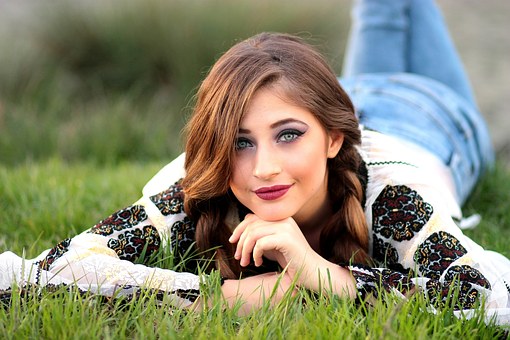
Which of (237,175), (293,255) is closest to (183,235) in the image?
(237,175)

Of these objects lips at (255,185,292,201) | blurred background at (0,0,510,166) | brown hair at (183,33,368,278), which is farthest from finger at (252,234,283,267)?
blurred background at (0,0,510,166)

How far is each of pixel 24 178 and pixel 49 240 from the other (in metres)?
1.15

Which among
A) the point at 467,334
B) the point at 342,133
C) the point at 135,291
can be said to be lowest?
the point at 467,334

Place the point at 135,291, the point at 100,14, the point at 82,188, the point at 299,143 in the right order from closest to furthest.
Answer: the point at 135,291, the point at 299,143, the point at 82,188, the point at 100,14

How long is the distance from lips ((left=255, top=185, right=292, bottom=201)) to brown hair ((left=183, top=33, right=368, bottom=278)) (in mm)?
120

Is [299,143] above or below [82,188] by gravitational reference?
above

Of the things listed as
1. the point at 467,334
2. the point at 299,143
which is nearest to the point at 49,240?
the point at 299,143

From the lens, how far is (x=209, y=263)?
2354 mm

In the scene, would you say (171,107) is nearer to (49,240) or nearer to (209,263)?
(49,240)

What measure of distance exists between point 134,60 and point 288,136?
5.33 metres

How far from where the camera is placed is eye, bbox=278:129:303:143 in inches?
87.5

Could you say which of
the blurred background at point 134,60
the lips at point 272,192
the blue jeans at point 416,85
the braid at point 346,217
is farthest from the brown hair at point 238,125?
the blurred background at point 134,60

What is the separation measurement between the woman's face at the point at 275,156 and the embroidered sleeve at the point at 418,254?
31 cm

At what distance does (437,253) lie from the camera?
225cm
